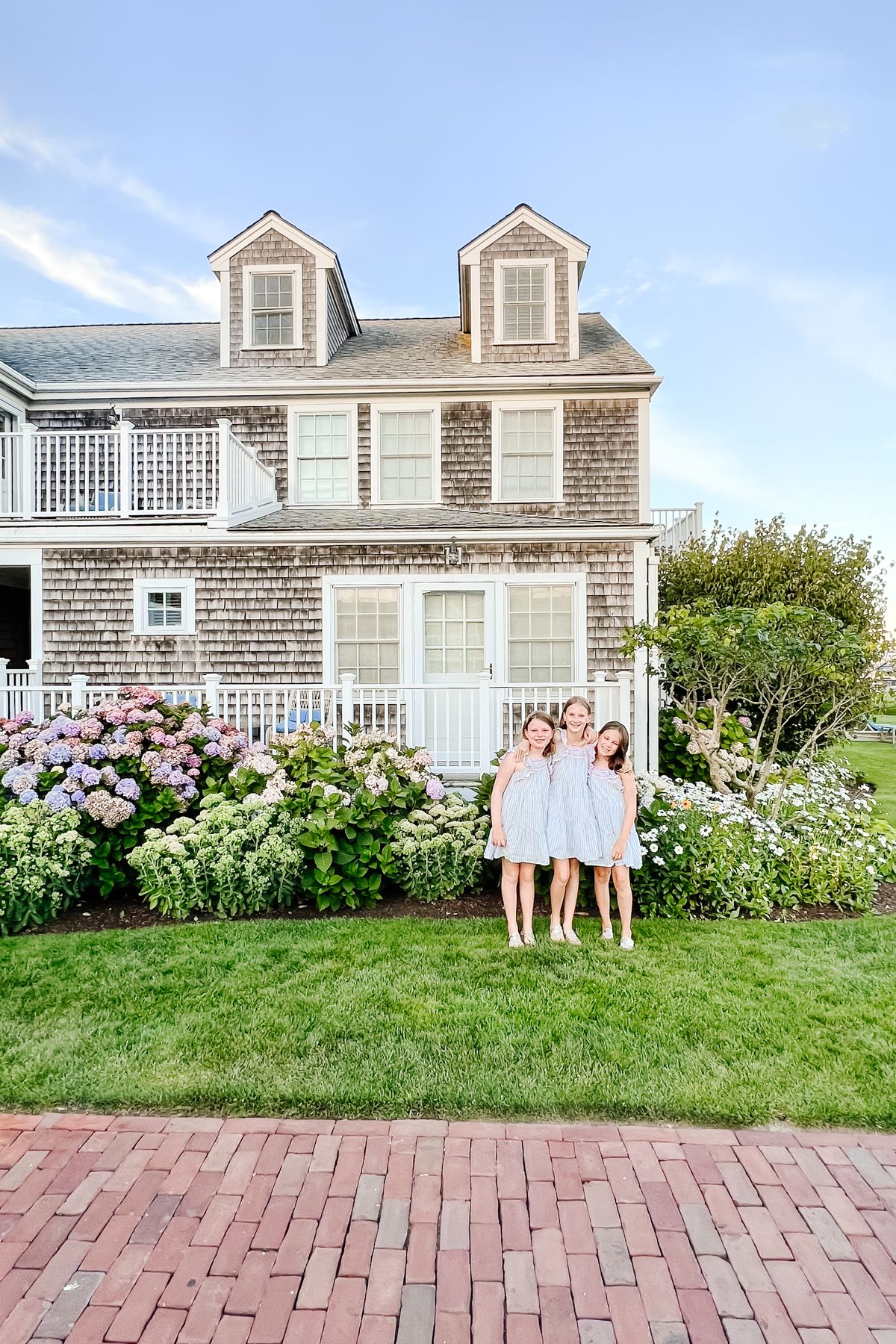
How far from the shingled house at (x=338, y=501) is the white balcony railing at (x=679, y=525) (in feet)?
0.29

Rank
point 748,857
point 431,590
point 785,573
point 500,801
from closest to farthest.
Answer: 1. point 500,801
2. point 748,857
3. point 431,590
4. point 785,573

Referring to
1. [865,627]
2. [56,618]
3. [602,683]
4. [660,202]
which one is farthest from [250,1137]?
[660,202]

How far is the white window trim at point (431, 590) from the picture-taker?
872cm

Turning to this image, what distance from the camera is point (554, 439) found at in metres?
10.1

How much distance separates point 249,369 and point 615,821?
9.70m

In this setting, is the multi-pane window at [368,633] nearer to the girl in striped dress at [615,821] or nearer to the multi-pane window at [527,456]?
the multi-pane window at [527,456]

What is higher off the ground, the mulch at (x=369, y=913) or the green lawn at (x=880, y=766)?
the mulch at (x=369, y=913)

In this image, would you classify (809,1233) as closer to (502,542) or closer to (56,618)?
(502,542)

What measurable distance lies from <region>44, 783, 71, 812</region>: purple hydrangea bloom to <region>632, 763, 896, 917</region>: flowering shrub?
4321 millimetres

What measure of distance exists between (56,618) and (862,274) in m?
15.9

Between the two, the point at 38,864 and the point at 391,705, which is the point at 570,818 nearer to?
the point at 38,864

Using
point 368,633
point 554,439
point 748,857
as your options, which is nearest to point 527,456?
point 554,439

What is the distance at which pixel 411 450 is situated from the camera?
33.9 feet

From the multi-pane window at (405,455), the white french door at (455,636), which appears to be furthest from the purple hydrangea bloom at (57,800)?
the multi-pane window at (405,455)
